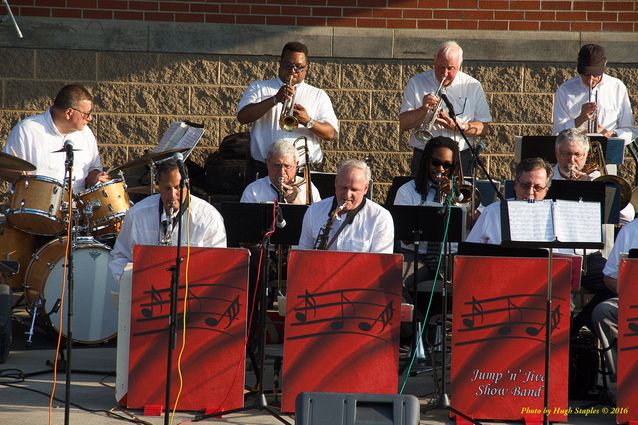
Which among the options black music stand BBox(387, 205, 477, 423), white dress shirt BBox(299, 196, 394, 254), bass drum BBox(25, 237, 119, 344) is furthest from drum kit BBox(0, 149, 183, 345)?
black music stand BBox(387, 205, 477, 423)

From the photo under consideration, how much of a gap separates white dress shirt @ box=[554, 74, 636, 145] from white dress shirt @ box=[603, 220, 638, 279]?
2956 millimetres

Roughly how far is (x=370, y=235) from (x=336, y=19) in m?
4.68

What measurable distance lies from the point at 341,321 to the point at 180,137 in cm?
325

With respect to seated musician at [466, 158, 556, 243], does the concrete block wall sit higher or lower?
higher

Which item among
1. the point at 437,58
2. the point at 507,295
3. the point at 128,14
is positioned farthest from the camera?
the point at 128,14

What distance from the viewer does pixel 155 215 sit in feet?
26.4

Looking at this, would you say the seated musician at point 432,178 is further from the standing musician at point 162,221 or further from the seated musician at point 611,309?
the standing musician at point 162,221

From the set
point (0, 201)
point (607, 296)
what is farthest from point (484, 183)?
point (0, 201)

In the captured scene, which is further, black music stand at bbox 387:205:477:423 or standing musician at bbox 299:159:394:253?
black music stand at bbox 387:205:477:423

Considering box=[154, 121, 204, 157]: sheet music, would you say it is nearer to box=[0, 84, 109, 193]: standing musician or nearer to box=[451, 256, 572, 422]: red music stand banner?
box=[0, 84, 109, 193]: standing musician

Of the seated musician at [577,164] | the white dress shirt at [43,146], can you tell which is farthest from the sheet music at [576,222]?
the white dress shirt at [43,146]

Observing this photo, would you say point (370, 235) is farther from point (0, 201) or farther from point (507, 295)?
point (0, 201)

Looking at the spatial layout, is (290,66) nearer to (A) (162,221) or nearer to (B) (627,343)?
(A) (162,221)

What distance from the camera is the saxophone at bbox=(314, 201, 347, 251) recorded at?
791cm
